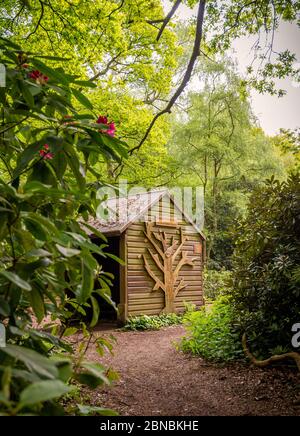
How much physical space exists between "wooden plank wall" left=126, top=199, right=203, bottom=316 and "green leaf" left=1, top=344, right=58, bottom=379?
10.6m

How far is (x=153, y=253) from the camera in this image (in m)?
12.4

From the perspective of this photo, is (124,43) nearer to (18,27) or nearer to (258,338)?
(18,27)

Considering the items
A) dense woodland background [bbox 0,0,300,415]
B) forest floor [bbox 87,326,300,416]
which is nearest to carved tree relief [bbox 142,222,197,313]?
dense woodland background [bbox 0,0,300,415]

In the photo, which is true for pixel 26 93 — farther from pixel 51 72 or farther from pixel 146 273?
pixel 146 273

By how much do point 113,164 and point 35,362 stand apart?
537cm

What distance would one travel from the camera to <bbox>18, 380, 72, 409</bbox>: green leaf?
761mm

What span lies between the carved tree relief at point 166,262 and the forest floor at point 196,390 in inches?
211

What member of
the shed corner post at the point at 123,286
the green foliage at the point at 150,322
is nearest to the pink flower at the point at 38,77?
the shed corner post at the point at 123,286

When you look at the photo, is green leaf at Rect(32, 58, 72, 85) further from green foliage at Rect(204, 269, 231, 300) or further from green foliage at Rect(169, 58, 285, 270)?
green foliage at Rect(169, 58, 285, 270)

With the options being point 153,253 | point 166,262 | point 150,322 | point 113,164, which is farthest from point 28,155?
point 166,262

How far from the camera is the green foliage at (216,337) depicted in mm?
6084

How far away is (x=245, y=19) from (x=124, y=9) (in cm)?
377

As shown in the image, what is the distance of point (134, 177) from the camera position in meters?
15.8
